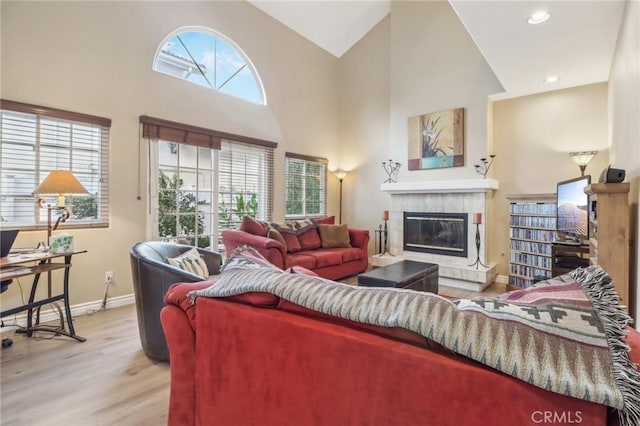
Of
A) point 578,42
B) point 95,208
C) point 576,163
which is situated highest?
point 578,42

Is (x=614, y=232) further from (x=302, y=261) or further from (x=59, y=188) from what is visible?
(x=59, y=188)

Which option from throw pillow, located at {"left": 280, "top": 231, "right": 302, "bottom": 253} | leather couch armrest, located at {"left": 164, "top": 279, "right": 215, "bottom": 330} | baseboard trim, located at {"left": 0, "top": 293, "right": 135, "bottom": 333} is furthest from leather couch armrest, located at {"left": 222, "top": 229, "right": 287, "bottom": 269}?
leather couch armrest, located at {"left": 164, "top": 279, "right": 215, "bottom": 330}

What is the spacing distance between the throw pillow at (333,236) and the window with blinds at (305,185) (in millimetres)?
1057

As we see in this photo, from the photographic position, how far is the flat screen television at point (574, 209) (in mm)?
2629

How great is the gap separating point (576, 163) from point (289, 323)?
15.0ft

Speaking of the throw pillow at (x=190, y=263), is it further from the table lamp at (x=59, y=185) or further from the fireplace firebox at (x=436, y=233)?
the fireplace firebox at (x=436, y=233)

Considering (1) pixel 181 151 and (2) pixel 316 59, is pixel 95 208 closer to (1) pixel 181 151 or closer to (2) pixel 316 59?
(1) pixel 181 151

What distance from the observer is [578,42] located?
2836 mm

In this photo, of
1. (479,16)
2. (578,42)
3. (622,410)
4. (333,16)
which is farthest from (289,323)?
(333,16)

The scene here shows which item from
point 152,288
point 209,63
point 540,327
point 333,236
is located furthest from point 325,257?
point 540,327

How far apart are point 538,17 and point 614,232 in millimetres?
1702

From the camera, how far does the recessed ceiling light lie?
7.82 ft

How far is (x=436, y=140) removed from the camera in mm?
5020

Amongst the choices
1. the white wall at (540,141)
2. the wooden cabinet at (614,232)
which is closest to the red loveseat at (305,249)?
the white wall at (540,141)
